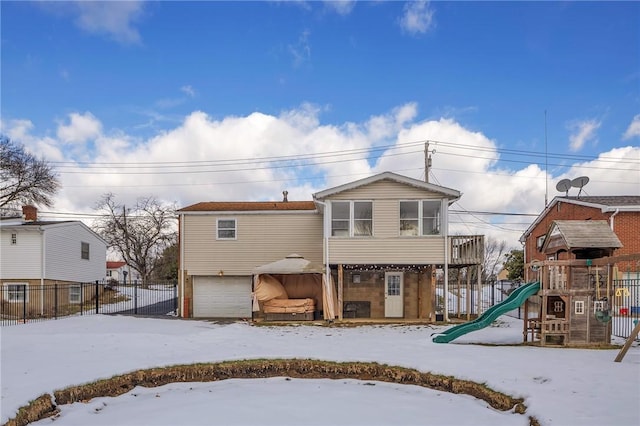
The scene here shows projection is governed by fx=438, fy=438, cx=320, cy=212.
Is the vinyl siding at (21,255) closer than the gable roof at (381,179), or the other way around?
the gable roof at (381,179)

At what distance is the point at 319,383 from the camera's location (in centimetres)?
941

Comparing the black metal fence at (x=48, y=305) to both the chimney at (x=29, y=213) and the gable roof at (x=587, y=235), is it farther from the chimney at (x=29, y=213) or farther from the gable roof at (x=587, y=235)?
the gable roof at (x=587, y=235)

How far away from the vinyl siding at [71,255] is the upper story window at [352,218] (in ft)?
49.4

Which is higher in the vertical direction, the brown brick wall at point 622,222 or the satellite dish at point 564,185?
the satellite dish at point 564,185

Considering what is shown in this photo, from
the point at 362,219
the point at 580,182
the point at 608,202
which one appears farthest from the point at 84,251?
the point at 608,202

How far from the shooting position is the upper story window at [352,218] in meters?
18.2

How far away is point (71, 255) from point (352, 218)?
1740 centimetres

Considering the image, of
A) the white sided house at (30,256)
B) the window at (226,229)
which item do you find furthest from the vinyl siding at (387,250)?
the white sided house at (30,256)

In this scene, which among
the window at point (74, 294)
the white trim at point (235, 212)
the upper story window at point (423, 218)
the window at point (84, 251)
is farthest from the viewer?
the window at point (84, 251)

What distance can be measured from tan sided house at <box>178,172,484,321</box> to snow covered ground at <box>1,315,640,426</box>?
4.32 meters

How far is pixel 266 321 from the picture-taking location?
17.8 meters

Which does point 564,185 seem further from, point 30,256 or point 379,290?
point 30,256

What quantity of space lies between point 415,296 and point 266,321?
6820 millimetres

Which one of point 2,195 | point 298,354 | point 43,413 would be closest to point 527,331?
point 298,354
